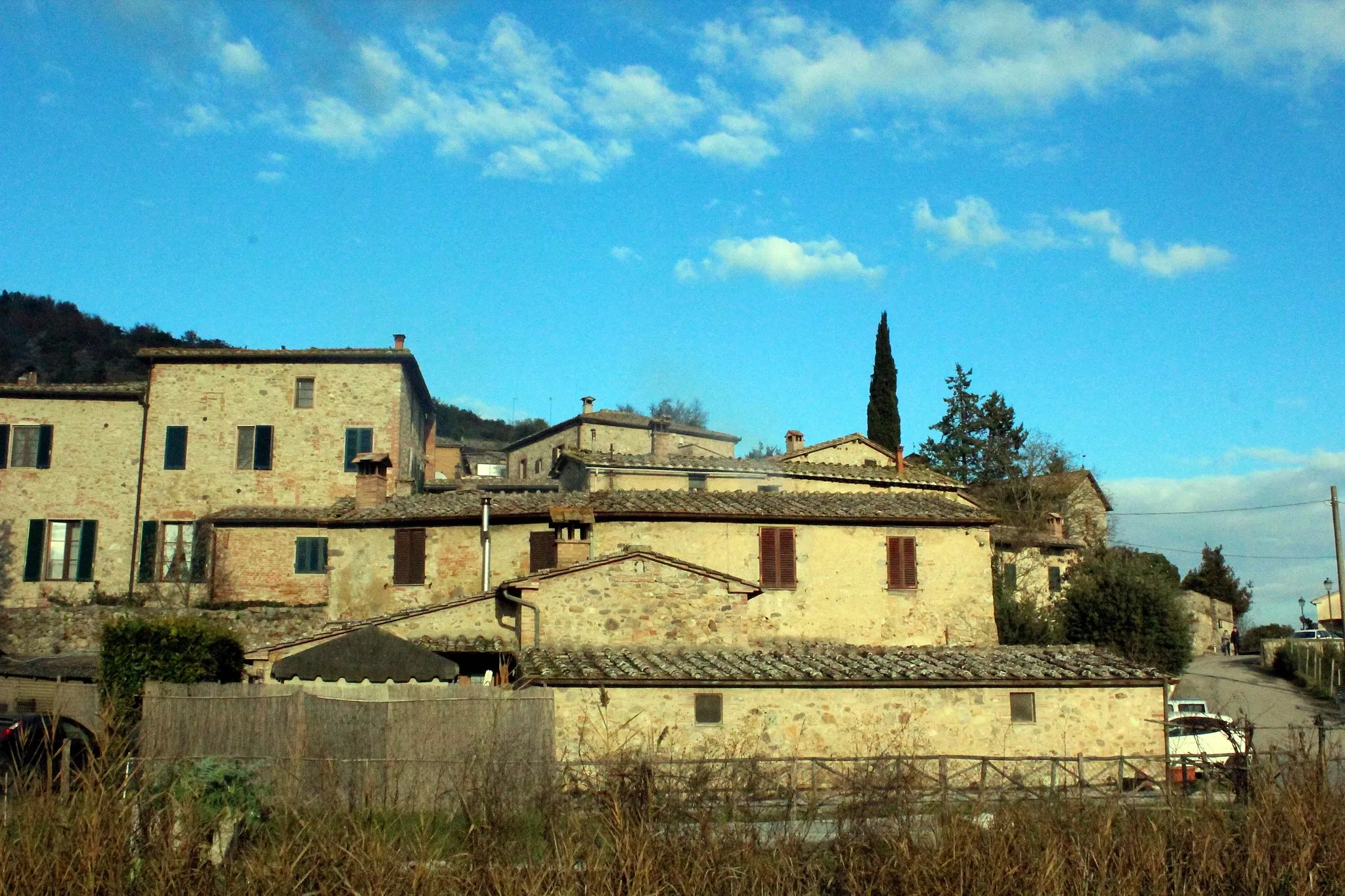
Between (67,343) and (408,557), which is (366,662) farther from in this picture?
(67,343)

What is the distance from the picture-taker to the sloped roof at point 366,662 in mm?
17594

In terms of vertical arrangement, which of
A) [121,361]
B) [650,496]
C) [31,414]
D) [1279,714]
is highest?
[121,361]

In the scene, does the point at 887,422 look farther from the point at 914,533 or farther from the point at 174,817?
the point at 174,817

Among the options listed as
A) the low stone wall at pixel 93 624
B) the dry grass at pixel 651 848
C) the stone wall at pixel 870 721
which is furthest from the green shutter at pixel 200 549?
the dry grass at pixel 651 848

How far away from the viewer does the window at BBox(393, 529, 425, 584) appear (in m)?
26.2

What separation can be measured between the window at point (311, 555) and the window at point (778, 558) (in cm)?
1204

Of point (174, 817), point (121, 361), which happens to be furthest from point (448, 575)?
point (121, 361)

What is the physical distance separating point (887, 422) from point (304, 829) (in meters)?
39.6

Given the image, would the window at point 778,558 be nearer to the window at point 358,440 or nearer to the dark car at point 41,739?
the window at point 358,440

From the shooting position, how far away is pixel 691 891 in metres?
8.45

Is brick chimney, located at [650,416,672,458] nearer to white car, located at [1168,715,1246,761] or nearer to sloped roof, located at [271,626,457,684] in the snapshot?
white car, located at [1168,715,1246,761]

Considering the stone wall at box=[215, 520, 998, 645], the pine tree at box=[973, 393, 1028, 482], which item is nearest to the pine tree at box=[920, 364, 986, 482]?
the pine tree at box=[973, 393, 1028, 482]

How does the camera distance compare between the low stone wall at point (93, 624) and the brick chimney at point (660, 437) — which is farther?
the brick chimney at point (660, 437)

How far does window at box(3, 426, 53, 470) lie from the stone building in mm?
24861
